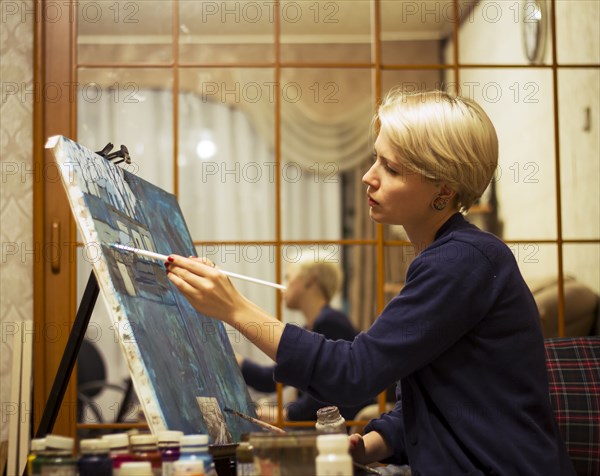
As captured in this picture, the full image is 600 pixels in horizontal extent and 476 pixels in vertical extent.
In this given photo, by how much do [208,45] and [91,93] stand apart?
41.0 inches

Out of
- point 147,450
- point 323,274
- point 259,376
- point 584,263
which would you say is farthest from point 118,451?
point 323,274

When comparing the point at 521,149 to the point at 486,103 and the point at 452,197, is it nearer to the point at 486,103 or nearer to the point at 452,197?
the point at 486,103

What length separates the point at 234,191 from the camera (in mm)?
6848

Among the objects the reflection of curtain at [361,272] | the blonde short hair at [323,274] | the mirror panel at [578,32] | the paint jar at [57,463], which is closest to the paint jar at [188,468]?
the paint jar at [57,463]

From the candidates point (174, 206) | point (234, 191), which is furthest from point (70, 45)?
point (234, 191)

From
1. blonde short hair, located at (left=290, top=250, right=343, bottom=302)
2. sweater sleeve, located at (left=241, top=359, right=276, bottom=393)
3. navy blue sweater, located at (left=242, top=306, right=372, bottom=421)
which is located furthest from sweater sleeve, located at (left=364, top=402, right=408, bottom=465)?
blonde short hair, located at (left=290, top=250, right=343, bottom=302)

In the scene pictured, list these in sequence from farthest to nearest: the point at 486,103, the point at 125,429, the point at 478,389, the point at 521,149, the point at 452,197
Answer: the point at 486,103, the point at 521,149, the point at 125,429, the point at 452,197, the point at 478,389

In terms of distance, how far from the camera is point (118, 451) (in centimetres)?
118

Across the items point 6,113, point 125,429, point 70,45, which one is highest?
point 70,45

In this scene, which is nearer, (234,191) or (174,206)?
(174,206)

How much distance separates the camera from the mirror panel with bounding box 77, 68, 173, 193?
664 cm

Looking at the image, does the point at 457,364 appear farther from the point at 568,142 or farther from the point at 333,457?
the point at 568,142

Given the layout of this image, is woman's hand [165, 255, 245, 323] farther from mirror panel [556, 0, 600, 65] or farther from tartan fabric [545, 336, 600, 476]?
mirror panel [556, 0, 600, 65]

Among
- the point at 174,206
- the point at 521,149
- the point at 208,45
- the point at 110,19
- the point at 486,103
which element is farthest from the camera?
the point at 208,45
